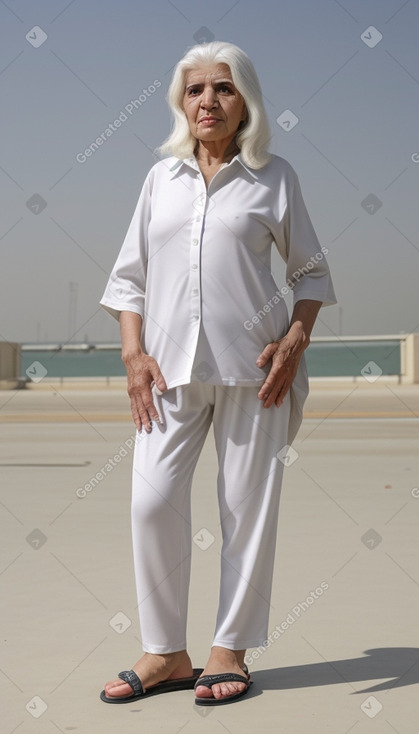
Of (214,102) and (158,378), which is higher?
(214,102)

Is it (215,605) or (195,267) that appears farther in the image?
(215,605)

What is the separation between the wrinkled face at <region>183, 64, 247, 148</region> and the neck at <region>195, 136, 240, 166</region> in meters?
0.04

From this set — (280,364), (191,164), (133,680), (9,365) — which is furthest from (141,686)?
(9,365)

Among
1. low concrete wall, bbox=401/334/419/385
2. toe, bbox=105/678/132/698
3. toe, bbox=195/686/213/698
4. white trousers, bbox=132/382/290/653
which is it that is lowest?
toe, bbox=105/678/132/698

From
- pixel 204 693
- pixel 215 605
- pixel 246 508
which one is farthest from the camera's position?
pixel 215 605

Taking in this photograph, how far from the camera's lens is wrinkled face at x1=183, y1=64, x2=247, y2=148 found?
11.0 ft

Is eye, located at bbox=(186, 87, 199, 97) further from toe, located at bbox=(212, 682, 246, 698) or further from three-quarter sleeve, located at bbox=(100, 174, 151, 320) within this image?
toe, located at bbox=(212, 682, 246, 698)

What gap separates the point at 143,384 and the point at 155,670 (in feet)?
2.76

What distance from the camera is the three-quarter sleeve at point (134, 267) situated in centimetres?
348

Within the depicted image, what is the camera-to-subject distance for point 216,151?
3.44m

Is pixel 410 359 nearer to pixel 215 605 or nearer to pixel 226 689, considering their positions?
pixel 215 605

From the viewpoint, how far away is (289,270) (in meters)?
3.51

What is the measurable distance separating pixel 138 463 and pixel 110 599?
1.29 meters

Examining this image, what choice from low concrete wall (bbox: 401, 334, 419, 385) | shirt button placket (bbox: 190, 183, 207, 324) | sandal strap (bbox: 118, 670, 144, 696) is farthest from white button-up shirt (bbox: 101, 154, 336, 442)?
low concrete wall (bbox: 401, 334, 419, 385)
